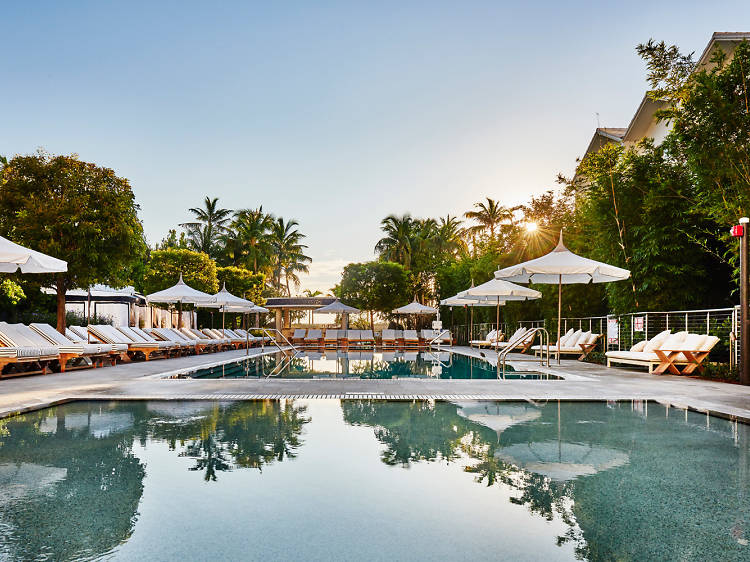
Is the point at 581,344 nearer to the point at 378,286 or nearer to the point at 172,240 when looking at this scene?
the point at 378,286

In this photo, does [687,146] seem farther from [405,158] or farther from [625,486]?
[405,158]

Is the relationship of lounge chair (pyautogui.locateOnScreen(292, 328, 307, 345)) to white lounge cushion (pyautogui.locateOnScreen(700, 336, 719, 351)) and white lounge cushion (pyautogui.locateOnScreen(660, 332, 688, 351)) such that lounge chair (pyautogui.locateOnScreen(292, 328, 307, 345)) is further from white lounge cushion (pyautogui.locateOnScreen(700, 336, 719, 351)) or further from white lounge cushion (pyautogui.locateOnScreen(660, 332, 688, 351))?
white lounge cushion (pyautogui.locateOnScreen(700, 336, 719, 351))

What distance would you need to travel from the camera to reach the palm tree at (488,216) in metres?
39.2

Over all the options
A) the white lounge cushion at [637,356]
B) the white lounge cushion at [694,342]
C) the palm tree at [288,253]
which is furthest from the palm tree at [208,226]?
the white lounge cushion at [694,342]

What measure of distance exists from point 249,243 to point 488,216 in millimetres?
Answer: 18907

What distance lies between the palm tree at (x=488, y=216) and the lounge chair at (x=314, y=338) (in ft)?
65.9

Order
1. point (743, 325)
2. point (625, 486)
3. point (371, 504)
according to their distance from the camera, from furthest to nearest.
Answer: point (743, 325), point (625, 486), point (371, 504)

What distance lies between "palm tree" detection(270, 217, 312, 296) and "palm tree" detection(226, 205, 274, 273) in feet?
8.00

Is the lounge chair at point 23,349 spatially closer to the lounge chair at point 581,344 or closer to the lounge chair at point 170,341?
the lounge chair at point 170,341

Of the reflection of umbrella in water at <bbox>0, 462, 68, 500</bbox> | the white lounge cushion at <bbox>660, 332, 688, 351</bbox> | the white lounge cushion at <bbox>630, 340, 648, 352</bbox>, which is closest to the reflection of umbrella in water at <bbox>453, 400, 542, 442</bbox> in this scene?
the reflection of umbrella in water at <bbox>0, 462, 68, 500</bbox>

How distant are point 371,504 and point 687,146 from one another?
957 cm

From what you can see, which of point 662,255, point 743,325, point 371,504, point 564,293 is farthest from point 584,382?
point 564,293

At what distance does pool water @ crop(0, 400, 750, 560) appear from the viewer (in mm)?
2199

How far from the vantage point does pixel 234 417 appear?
5172mm
